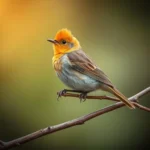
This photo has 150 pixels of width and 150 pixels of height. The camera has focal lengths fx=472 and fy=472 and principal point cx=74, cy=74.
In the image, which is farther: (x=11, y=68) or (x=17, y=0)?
(x=17, y=0)

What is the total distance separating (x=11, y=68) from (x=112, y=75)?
0.70 m

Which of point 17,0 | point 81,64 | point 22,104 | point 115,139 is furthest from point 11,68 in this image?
point 81,64

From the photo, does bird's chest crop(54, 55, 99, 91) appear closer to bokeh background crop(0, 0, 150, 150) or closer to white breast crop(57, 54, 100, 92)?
A: white breast crop(57, 54, 100, 92)

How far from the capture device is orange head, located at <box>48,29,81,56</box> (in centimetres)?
154

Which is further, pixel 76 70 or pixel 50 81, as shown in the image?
pixel 50 81

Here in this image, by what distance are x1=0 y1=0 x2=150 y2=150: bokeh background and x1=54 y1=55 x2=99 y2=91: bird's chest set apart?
710 millimetres

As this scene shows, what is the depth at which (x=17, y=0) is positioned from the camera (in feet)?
11.3

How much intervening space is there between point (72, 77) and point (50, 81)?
1087 mm

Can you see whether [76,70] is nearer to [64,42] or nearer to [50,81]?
[64,42]

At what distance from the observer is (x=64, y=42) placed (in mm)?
1664

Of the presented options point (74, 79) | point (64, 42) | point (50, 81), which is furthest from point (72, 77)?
point (50, 81)

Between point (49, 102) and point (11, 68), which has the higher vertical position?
point (11, 68)

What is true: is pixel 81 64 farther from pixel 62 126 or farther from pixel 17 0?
pixel 17 0

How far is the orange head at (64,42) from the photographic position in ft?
5.06
